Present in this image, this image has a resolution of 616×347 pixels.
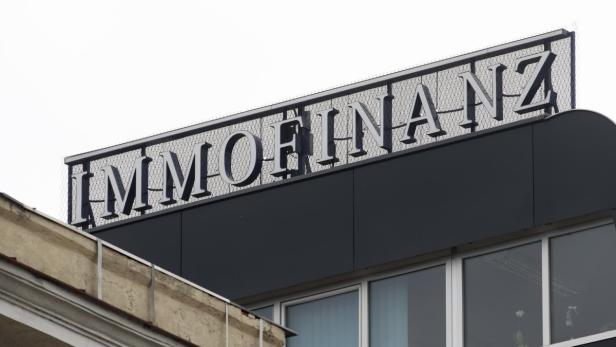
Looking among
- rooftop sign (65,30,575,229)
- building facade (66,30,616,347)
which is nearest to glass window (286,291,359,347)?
building facade (66,30,616,347)

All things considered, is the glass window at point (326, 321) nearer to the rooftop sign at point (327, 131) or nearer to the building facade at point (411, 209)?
the building facade at point (411, 209)

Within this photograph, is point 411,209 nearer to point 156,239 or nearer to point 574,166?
point 574,166

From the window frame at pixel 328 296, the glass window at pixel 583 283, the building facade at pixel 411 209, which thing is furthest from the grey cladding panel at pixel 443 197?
the glass window at pixel 583 283

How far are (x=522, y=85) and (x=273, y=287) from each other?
200 inches

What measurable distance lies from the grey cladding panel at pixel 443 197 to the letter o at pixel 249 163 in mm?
2573

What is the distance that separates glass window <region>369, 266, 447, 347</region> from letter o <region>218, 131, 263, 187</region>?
3404 millimetres

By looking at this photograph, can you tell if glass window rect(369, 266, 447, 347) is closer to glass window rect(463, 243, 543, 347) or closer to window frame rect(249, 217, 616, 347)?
window frame rect(249, 217, 616, 347)

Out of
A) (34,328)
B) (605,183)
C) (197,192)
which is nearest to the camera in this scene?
(34,328)

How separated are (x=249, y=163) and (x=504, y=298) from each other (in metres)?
5.92

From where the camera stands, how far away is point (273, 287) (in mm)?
36125

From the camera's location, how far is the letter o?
37656 millimetres

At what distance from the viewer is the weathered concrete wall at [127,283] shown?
24625mm

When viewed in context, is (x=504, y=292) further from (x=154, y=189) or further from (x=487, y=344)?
(x=154, y=189)

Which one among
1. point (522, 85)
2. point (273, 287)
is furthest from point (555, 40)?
point (273, 287)
